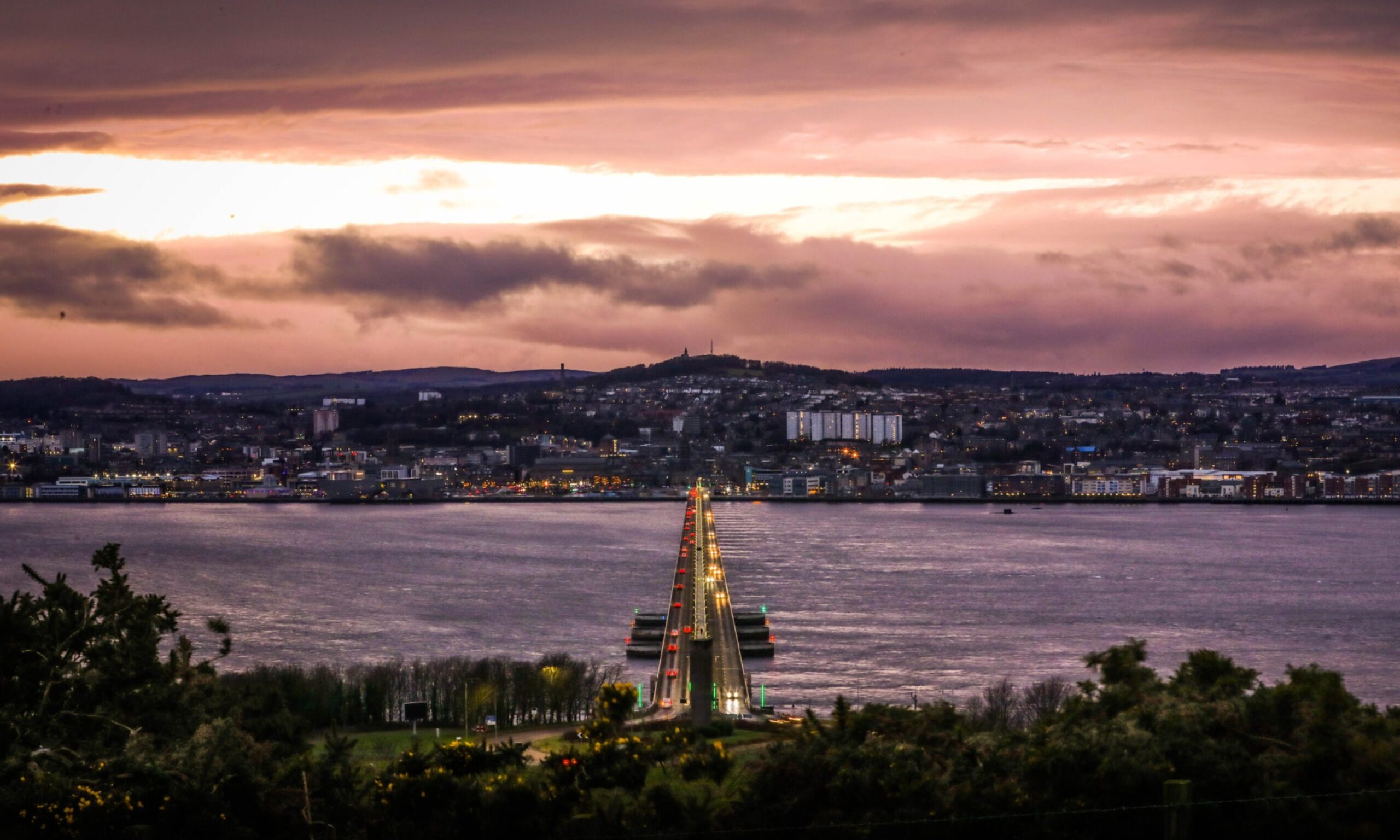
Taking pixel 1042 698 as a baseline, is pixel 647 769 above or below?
above

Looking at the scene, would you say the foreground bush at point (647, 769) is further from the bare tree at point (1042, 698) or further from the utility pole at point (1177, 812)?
the bare tree at point (1042, 698)

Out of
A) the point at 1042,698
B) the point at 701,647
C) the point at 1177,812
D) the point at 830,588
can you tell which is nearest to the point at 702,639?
the point at 701,647

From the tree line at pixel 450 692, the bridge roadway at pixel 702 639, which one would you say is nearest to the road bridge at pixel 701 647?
the bridge roadway at pixel 702 639

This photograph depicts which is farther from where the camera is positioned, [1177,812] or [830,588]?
[830,588]

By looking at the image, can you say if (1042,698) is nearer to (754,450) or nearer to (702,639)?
(702,639)

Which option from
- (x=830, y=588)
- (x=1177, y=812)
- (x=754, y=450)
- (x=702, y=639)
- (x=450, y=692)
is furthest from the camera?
(x=754, y=450)

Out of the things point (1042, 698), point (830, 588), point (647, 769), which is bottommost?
point (830, 588)

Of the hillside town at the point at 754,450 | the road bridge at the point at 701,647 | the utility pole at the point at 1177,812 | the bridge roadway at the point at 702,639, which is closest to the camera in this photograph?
the utility pole at the point at 1177,812
